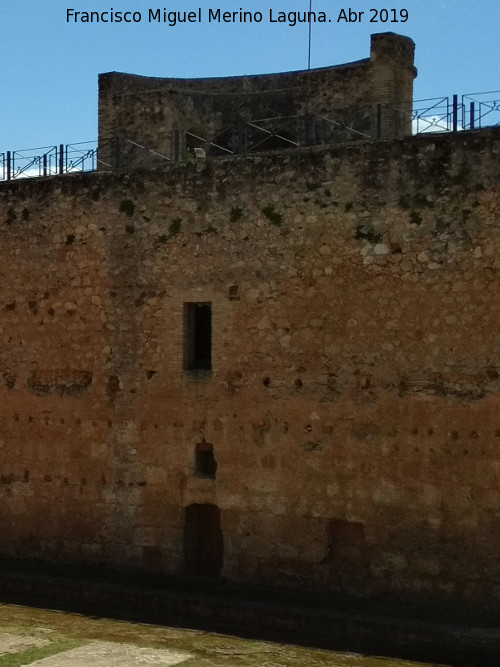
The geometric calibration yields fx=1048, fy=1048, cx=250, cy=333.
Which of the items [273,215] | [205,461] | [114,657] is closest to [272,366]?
[205,461]

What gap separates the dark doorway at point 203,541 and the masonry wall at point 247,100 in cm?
522

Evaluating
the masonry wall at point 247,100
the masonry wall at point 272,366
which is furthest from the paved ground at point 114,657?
the masonry wall at point 247,100

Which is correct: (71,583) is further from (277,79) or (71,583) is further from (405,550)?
(277,79)

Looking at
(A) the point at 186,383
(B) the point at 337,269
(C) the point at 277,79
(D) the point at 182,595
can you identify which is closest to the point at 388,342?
(B) the point at 337,269

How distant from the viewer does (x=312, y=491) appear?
1228 centimetres

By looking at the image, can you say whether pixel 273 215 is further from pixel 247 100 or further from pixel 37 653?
pixel 37 653

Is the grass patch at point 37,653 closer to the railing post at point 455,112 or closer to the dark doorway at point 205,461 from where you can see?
the dark doorway at point 205,461

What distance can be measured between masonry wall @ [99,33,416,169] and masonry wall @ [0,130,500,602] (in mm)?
2175

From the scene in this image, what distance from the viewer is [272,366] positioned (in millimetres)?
12648

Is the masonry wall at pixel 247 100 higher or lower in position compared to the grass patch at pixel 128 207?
higher

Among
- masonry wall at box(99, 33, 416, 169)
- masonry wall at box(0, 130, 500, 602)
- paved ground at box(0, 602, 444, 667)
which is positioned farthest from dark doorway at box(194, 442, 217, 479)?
masonry wall at box(99, 33, 416, 169)

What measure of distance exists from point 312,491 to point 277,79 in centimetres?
768

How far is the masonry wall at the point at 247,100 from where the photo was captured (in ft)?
51.8

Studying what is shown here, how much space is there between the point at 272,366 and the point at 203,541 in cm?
251
